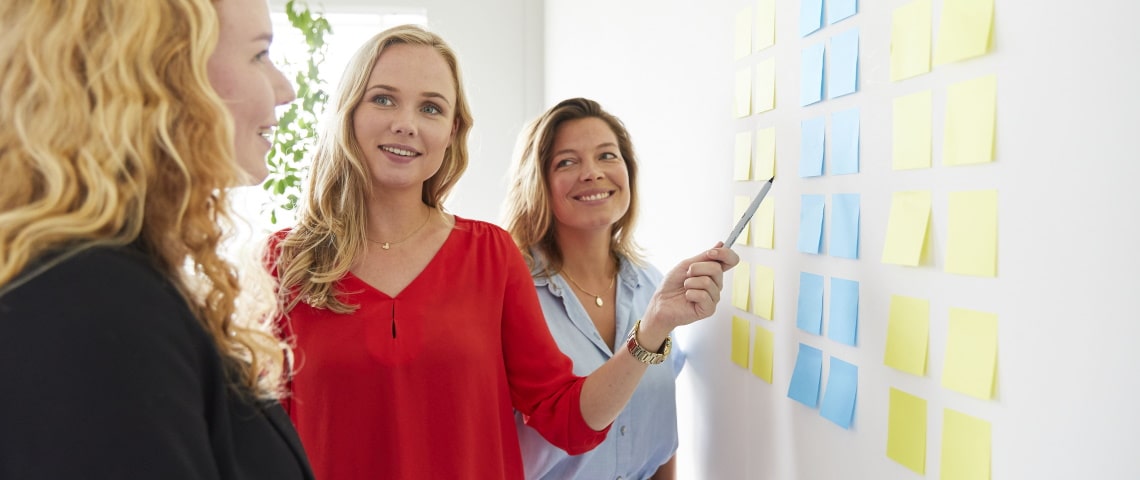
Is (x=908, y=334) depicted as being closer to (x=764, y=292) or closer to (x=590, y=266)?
(x=764, y=292)

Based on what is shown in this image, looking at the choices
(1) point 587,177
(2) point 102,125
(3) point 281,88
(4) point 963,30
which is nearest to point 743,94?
(1) point 587,177

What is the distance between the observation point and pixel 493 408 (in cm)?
149

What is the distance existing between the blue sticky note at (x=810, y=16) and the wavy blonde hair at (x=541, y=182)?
703mm

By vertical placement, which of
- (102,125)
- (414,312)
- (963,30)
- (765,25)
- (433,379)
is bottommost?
(433,379)

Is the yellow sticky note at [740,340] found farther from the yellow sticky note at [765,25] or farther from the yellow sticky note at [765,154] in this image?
the yellow sticky note at [765,25]

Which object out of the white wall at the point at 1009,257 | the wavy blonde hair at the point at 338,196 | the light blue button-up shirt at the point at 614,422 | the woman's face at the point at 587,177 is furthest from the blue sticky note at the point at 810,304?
the wavy blonde hair at the point at 338,196

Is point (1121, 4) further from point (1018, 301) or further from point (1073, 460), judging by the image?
point (1073, 460)

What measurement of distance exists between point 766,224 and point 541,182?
0.60 m

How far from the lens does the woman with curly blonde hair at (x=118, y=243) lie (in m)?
0.53

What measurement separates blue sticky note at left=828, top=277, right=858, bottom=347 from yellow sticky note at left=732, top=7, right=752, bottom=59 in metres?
0.50

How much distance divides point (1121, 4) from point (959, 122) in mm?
221

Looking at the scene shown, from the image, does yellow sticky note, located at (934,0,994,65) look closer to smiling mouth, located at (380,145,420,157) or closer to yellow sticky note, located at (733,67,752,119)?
yellow sticky note, located at (733,67,752,119)

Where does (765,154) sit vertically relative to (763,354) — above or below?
above

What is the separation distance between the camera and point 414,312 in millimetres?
1448
